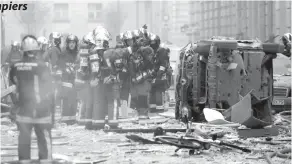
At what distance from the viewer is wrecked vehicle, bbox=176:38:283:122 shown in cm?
1342

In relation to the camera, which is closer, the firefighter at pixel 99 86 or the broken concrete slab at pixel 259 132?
the broken concrete slab at pixel 259 132

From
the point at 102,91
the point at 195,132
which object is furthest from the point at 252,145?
the point at 102,91

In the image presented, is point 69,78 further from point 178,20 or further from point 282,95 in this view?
point 178,20

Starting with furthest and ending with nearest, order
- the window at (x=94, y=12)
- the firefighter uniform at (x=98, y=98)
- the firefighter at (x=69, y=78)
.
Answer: the window at (x=94, y=12) < the firefighter at (x=69, y=78) < the firefighter uniform at (x=98, y=98)

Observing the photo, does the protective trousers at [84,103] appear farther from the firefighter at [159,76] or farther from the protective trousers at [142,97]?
the firefighter at [159,76]

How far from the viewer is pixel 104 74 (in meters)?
13.6

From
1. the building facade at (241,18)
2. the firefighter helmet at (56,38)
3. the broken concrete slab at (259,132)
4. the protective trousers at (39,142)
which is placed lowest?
the broken concrete slab at (259,132)

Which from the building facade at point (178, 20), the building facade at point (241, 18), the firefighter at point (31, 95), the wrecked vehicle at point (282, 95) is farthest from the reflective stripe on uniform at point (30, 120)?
the building facade at point (178, 20)

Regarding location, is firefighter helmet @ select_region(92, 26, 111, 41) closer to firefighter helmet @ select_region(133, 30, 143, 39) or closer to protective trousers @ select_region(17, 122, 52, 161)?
firefighter helmet @ select_region(133, 30, 143, 39)

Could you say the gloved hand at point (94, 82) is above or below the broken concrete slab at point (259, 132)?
above

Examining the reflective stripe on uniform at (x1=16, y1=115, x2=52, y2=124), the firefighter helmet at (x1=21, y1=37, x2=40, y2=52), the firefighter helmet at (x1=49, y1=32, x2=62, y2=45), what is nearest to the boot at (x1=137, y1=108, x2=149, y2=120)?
the firefighter helmet at (x1=49, y1=32, x2=62, y2=45)

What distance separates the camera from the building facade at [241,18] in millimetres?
31641

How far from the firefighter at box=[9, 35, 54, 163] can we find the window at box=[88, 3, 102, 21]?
43095 millimetres

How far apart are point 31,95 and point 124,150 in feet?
9.21
